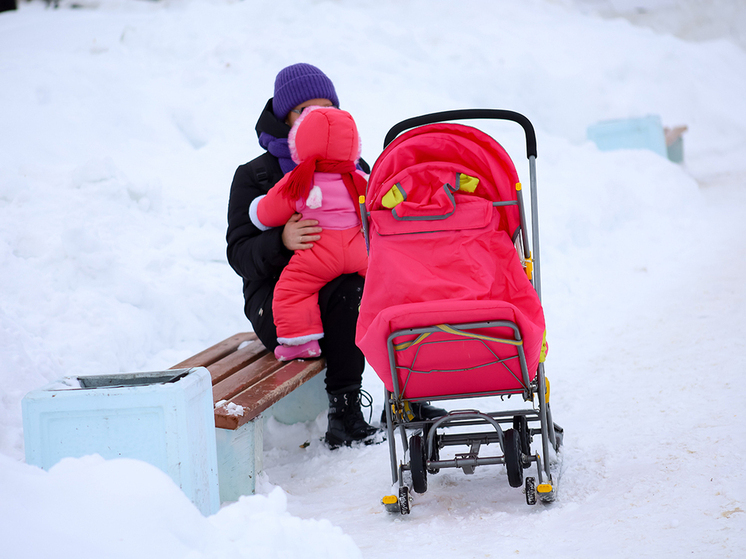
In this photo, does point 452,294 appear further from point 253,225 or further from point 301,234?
point 253,225

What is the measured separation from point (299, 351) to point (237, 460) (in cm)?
74

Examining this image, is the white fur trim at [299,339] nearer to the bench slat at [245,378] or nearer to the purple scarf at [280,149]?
the bench slat at [245,378]

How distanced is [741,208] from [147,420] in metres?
9.93

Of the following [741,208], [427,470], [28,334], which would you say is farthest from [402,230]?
[741,208]

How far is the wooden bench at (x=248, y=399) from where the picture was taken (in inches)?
107

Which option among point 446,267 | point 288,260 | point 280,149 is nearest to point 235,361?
point 288,260

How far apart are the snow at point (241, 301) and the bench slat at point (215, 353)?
1.58 feet

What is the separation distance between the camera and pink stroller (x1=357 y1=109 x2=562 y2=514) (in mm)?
2373

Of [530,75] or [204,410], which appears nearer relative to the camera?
[204,410]

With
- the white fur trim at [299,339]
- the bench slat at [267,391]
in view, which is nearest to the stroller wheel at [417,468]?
the bench slat at [267,391]

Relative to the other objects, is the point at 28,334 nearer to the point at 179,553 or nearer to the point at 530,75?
the point at 179,553

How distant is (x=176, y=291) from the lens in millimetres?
4613

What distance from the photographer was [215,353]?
3.70m

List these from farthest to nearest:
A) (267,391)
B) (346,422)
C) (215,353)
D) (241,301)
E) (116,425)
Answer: (241,301) → (215,353) → (346,422) → (267,391) → (116,425)
